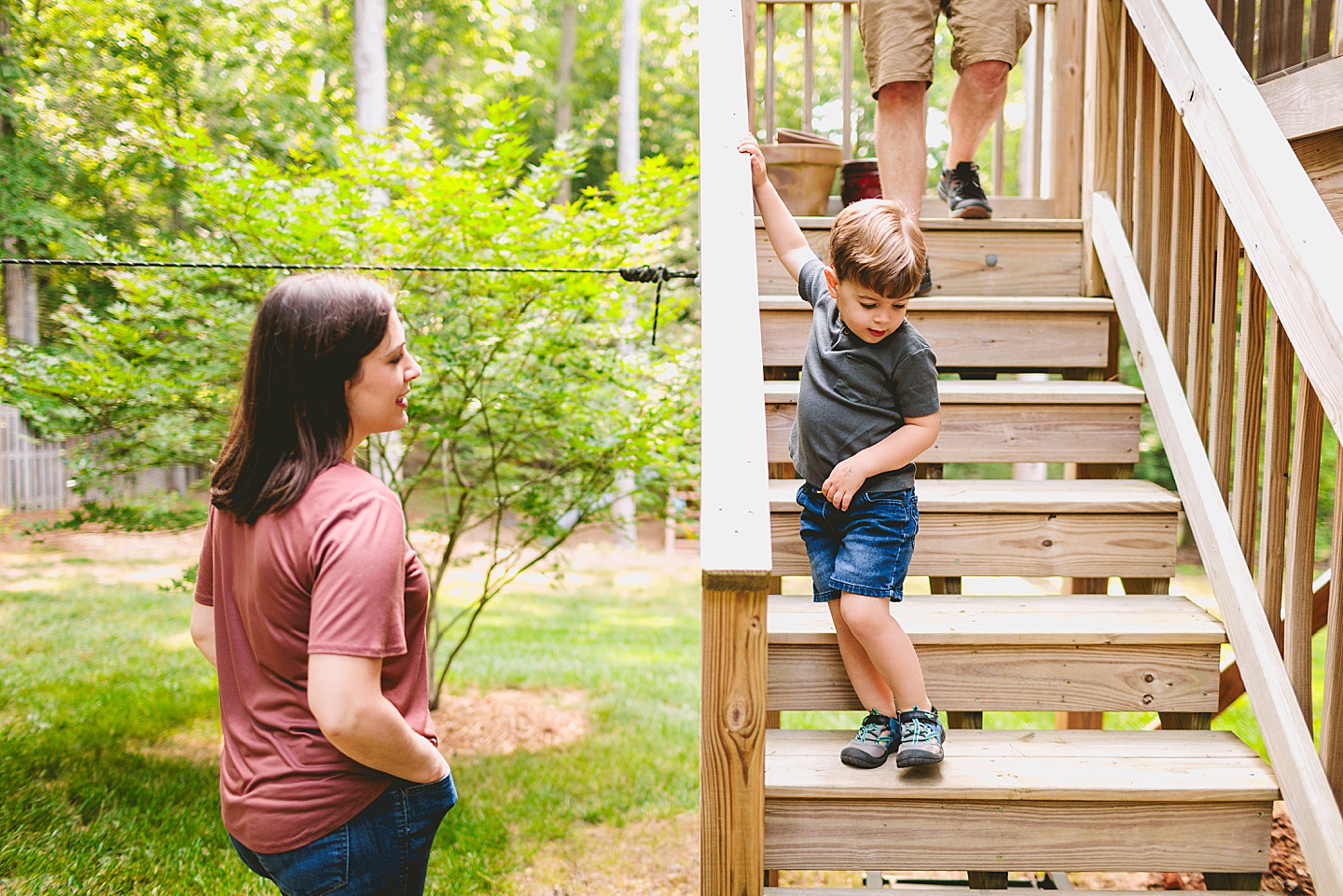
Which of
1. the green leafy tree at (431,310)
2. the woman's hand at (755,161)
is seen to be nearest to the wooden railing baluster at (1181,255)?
the woman's hand at (755,161)

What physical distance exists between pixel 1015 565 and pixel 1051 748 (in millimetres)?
527

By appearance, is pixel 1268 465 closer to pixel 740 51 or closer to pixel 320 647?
pixel 740 51

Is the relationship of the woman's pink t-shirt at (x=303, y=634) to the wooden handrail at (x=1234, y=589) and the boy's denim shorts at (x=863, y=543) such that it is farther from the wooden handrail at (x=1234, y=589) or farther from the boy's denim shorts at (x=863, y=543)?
the wooden handrail at (x=1234, y=589)

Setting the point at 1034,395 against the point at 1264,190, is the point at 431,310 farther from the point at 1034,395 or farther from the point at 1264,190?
the point at 1264,190

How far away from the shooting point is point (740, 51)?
2.52m

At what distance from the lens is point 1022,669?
2072 millimetres

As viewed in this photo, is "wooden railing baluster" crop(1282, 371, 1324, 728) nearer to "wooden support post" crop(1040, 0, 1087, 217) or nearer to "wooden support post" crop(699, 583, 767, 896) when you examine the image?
"wooden support post" crop(699, 583, 767, 896)

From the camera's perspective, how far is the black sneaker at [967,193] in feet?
10.3

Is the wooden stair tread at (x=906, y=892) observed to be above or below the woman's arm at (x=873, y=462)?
below

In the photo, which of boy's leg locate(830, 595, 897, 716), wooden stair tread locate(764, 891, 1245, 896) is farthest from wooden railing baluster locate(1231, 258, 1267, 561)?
boy's leg locate(830, 595, 897, 716)

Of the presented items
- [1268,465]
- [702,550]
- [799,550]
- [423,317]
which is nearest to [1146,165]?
[1268,465]

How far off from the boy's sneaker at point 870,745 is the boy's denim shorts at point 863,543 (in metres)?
0.26

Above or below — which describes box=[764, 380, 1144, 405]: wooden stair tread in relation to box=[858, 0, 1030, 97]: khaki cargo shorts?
below

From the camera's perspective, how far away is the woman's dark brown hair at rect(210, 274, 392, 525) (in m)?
1.16
